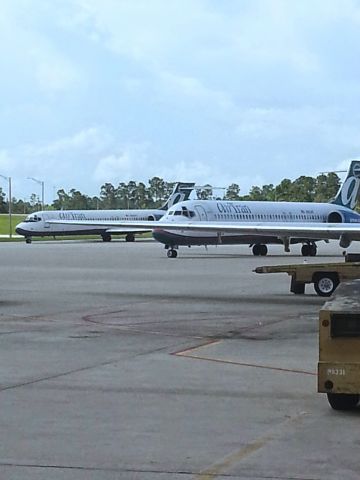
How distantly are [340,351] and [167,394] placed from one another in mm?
2341

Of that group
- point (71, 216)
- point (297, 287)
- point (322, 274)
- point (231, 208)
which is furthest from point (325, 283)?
point (71, 216)

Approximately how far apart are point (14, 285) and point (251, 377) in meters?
19.2

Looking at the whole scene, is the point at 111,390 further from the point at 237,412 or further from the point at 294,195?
the point at 294,195

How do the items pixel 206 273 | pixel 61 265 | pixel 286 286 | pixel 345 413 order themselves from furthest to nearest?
pixel 61 265, pixel 206 273, pixel 286 286, pixel 345 413

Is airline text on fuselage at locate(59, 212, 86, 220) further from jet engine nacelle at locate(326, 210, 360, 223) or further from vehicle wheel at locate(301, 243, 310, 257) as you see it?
vehicle wheel at locate(301, 243, 310, 257)

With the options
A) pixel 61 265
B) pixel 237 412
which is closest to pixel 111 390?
pixel 237 412

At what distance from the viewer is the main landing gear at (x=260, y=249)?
175ft

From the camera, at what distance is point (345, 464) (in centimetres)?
789

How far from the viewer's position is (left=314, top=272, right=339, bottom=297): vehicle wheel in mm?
24422

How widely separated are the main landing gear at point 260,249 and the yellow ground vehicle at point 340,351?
4311 centimetres

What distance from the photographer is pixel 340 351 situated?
9914 millimetres

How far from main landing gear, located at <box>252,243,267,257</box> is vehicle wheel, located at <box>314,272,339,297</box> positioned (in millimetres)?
28252

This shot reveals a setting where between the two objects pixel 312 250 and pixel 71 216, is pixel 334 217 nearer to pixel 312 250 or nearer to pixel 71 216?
pixel 312 250

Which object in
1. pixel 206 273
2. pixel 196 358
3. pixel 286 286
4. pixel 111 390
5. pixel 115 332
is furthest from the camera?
pixel 206 273
